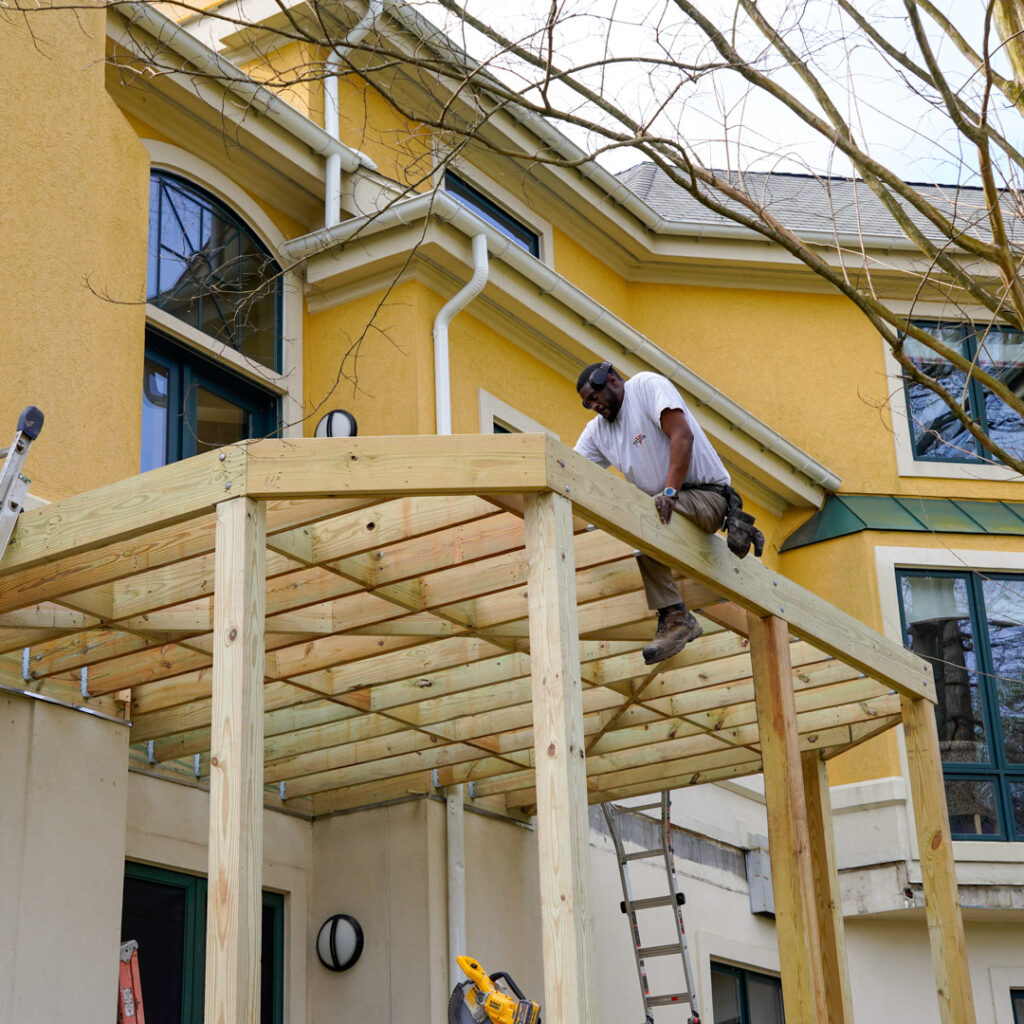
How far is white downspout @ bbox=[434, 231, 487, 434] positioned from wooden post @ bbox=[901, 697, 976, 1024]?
3913 mm

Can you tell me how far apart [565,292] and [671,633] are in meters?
5.28

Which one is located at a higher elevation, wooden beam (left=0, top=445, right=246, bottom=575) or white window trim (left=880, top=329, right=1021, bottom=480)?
white window trim (left=880, top=329, right=1021, bottom=480)

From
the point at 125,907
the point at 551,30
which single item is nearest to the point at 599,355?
the point at 551,30

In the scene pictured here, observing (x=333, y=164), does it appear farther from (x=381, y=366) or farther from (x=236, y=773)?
(x=236, y=773)

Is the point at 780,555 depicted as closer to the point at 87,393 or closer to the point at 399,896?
the point at 399,896

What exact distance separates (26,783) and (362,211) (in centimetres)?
552

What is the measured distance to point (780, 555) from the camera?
49.3ft

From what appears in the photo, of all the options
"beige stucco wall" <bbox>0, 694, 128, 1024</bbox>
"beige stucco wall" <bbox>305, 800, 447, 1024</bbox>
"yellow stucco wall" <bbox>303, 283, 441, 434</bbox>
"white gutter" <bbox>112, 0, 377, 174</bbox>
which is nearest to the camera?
"beige stucco wall" <bbox>0, 694, 128, 1024</bbox>

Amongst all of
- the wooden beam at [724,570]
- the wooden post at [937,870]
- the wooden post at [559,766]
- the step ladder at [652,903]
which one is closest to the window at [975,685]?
the step ladder at [652,903]

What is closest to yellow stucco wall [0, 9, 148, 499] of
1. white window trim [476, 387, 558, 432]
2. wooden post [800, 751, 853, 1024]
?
white window trim [476, 387, 558, 432]

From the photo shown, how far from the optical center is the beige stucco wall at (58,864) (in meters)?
7.35

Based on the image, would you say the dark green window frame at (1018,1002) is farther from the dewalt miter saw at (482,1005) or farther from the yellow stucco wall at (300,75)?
the yellow stucco wall at (300,75)

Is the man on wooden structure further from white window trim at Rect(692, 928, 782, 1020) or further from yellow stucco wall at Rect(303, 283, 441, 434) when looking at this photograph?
white window trim at Rect(692, 928, 782, 1020)

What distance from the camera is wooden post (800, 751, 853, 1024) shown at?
10.3m
